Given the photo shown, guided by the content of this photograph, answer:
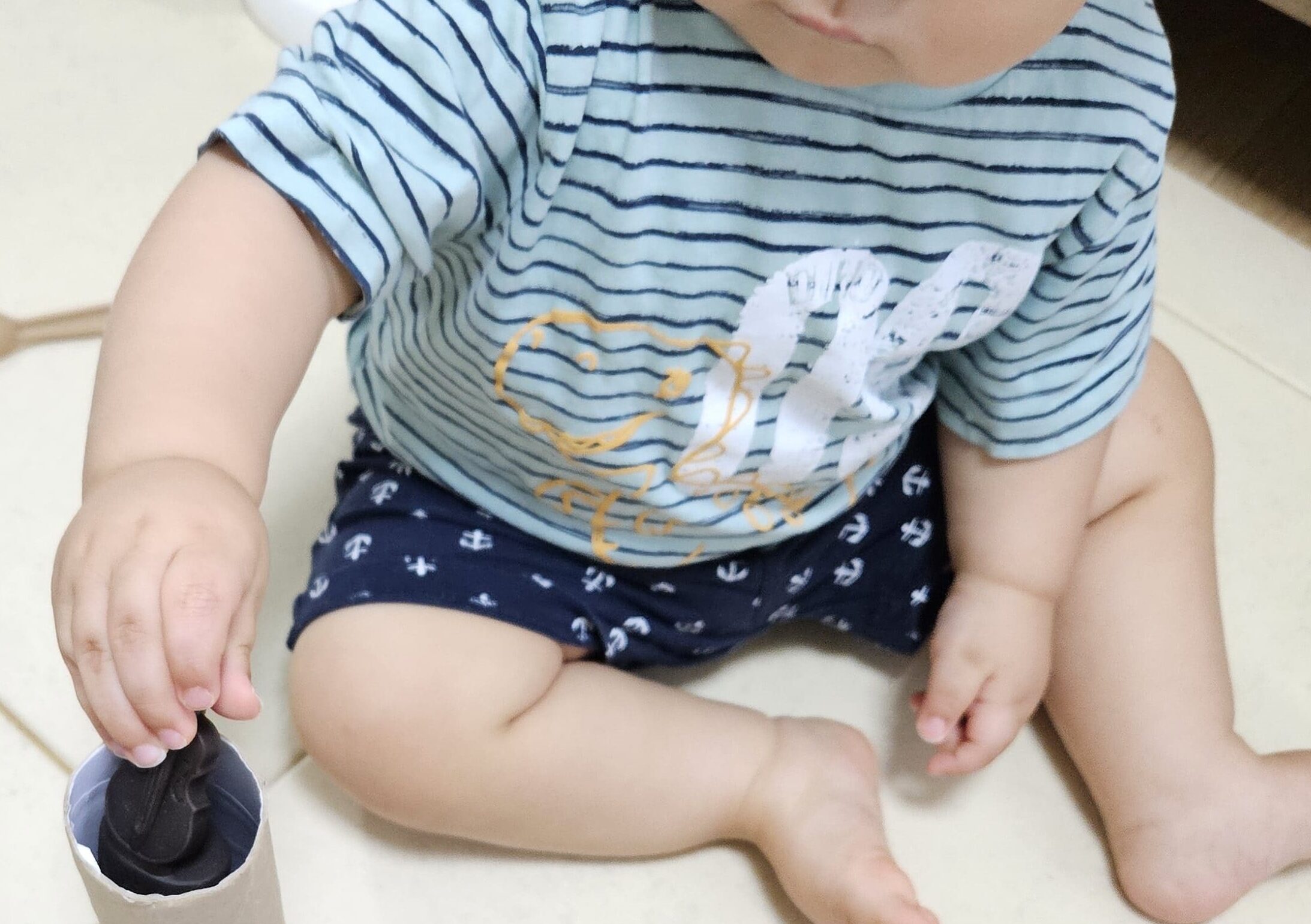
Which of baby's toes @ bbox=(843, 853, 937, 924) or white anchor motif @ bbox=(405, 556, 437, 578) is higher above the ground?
white anchor motif @ bbox=(405, 556, 437, 578)

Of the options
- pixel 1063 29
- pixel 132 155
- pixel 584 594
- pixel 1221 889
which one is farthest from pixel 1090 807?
pixel 132 155

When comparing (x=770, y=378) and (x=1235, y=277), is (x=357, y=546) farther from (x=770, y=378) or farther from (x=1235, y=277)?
(x=1235, y=277)

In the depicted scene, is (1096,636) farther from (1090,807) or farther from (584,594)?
(584,594)

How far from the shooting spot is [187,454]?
0.40 m

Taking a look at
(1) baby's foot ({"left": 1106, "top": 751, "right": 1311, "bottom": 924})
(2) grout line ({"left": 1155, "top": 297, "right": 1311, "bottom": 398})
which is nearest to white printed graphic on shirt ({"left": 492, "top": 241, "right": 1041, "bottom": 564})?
(1) baby's foot ({"left": 1106, "top": 751, "right": 1311, "bottom": 924})

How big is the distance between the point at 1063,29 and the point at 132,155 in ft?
2.04

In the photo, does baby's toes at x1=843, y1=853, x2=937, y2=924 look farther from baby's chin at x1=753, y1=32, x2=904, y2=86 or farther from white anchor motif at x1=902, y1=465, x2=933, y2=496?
baby's chin at x1=753, y1=32, x2=904, y2=86

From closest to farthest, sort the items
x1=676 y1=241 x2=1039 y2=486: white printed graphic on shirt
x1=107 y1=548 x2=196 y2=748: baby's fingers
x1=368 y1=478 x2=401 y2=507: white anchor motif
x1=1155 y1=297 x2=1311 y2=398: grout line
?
x1=107 y1=548 x2=196 y2=748: baby's fingers, x1=676 y1=241 x2=1039 y2=486: white printed graphic on shirt, x1=368 y1=478 x2=401 y2=507: white anchor motif, x1=1155 y1=297 x2=1311 y2=398: grout line

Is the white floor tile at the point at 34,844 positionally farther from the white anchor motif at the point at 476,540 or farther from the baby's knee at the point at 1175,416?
the baby's knee at the point at 1175,416

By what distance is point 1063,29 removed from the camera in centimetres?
48

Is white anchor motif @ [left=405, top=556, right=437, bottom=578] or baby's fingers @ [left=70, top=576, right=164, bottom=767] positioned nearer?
baby's fingers @ [left=70, top=576, right=164, bottom=767]

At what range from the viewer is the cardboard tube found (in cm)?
41

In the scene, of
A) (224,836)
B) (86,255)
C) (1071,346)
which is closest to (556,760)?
(224,836)

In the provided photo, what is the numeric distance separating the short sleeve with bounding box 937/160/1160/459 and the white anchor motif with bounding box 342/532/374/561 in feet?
0.91
